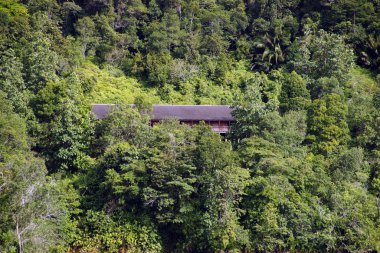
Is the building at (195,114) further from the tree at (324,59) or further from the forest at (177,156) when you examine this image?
the tree at (324,59)

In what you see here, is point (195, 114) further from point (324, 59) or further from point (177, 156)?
point (324, 59)

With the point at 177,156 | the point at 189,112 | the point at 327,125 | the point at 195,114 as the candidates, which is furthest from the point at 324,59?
the point at 177,156

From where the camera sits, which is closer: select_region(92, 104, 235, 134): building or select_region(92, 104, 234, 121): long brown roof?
select_region(92, 104, 234, 121): long brown roof

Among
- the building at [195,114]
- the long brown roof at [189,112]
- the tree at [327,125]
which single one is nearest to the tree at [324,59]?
the tree at [327,125]

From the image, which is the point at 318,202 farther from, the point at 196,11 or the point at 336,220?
the point at 196,11

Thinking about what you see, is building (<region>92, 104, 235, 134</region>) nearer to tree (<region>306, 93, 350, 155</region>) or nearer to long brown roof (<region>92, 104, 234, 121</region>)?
long brown roof (<region>92, 104, 234, 121</region>)

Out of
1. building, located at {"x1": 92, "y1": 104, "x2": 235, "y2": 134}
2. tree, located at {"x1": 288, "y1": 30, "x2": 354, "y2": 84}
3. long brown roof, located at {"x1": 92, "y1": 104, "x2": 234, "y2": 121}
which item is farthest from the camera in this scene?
tree, located at {"x1": 288, "y1": 30, "x2": 354, "y2": 84}

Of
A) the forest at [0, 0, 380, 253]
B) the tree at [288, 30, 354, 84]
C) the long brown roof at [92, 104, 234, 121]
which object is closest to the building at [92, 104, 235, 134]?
the long brown roof at [92, 104, 234, 121]
